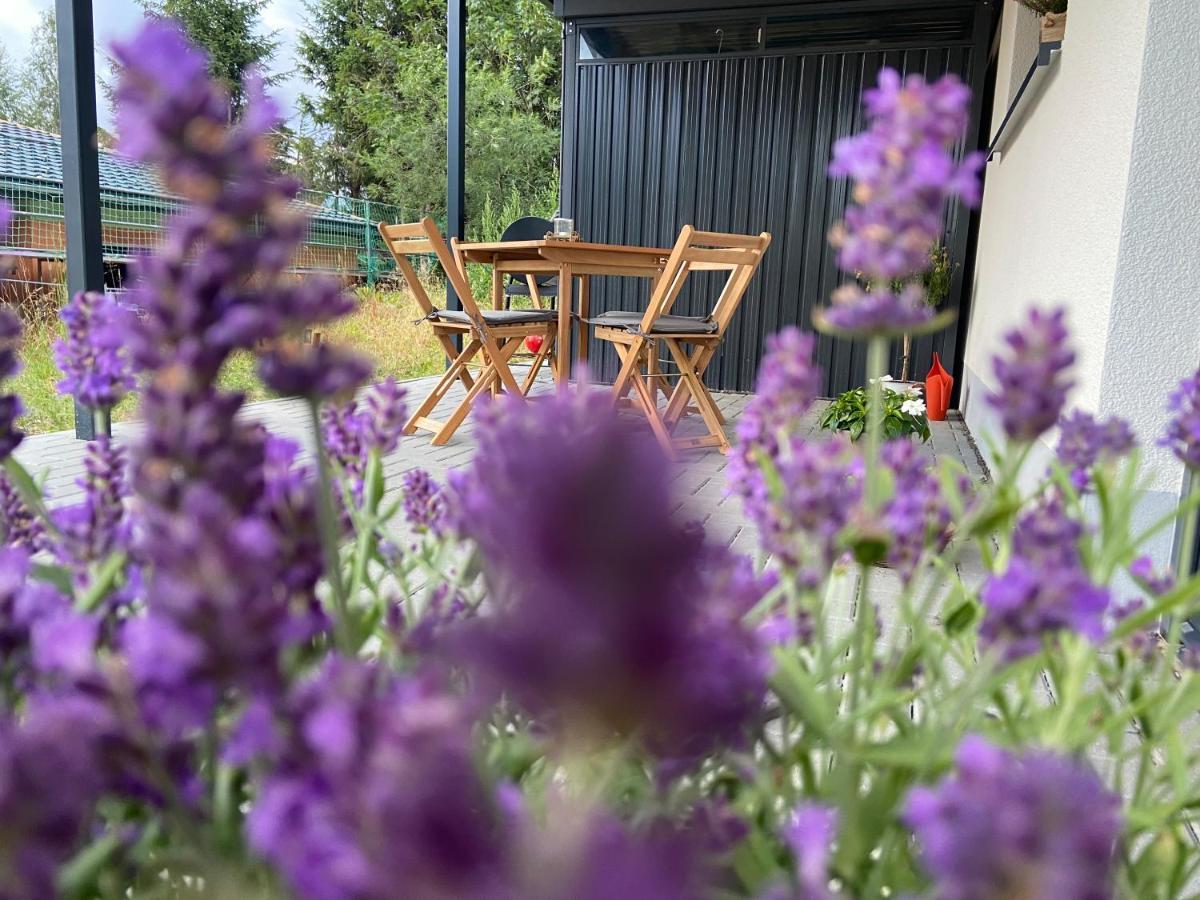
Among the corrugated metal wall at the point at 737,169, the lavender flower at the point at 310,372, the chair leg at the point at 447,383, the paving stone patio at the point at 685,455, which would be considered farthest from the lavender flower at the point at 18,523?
the corrugated metal wall at the point at 737,169

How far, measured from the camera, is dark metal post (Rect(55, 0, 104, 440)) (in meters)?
3.67

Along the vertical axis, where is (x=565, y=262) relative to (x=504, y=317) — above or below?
above

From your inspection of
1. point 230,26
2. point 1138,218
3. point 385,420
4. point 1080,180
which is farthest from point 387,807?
point 230,26

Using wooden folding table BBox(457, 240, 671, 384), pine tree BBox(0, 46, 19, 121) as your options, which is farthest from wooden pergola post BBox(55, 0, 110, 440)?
pine tree BBox(0, 46, 19, 121)

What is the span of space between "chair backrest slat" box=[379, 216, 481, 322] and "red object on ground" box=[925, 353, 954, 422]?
3.33m

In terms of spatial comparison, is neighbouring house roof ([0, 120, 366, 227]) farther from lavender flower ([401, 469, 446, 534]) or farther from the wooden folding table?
lavender flower ([401, 469, 446, 534])

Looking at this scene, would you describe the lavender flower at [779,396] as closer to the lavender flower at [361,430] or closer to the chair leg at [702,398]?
the lavender flower at [361,430]

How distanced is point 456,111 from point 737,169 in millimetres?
2293

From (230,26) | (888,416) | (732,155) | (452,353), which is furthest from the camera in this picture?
(230,26)

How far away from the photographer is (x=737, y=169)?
685cm

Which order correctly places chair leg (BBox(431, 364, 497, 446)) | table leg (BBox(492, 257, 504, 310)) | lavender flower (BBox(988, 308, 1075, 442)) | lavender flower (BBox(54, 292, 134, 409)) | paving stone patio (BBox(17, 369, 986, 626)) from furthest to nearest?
table leg (BBox(492, 257, 504, 310))
chair leg (BBox(431, 364, 497, 446))
paving stone patio (BBox(17, 369, 986, 626))
lavender flower (BBox(54, 292, 134, 409))
lavender flower (BBox(988, 308, 1075, 442))

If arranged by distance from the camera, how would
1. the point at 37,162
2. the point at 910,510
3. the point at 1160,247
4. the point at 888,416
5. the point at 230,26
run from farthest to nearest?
the point at 230,26 → the point at 37,162 → the point at 888,416 → the point at 1160,247 → the point at 910,510

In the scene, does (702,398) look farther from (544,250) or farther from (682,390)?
(544,250)

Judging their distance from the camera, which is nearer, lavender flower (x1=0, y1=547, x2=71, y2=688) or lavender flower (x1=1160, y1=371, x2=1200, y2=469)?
lavender flower (x1=0, y1=547, x2=71, y2=688)
